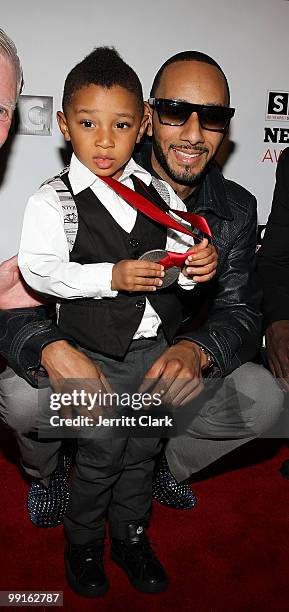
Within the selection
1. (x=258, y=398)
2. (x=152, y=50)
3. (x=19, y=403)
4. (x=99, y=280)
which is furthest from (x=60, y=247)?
(x=152, y=50)

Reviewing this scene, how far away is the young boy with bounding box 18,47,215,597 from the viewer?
162cm

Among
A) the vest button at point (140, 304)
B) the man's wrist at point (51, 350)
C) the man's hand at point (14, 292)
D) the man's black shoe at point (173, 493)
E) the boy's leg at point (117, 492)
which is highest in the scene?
the vest button at point (140, 304)

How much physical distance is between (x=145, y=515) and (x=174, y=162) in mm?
987

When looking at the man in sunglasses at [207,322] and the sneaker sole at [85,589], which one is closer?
the sneaker sole at [85,589]

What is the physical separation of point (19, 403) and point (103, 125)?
31.4 inches

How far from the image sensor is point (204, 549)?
1925 mm

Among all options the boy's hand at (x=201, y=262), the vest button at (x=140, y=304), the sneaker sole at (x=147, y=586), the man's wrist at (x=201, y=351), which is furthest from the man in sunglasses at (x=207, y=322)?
the sneaker sole at (x=147, y=586)

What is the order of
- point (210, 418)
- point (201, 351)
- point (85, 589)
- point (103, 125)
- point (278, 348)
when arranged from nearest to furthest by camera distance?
point (103, 125)
point (85, 589)
point (201, 351)
point (210, 418)
point (278, 348)

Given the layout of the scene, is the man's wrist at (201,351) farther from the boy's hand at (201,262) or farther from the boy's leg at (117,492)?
the boy's hand at (201,262)

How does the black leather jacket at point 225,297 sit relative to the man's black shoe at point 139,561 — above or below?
above

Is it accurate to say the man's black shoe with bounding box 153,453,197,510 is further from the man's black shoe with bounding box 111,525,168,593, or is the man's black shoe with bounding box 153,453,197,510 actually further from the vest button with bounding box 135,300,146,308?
the vest button with bounding box 135,300,146,308

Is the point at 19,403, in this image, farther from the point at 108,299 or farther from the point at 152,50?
the point at 152,50

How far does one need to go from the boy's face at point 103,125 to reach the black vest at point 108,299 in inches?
3.5

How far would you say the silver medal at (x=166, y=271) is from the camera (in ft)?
5.32
